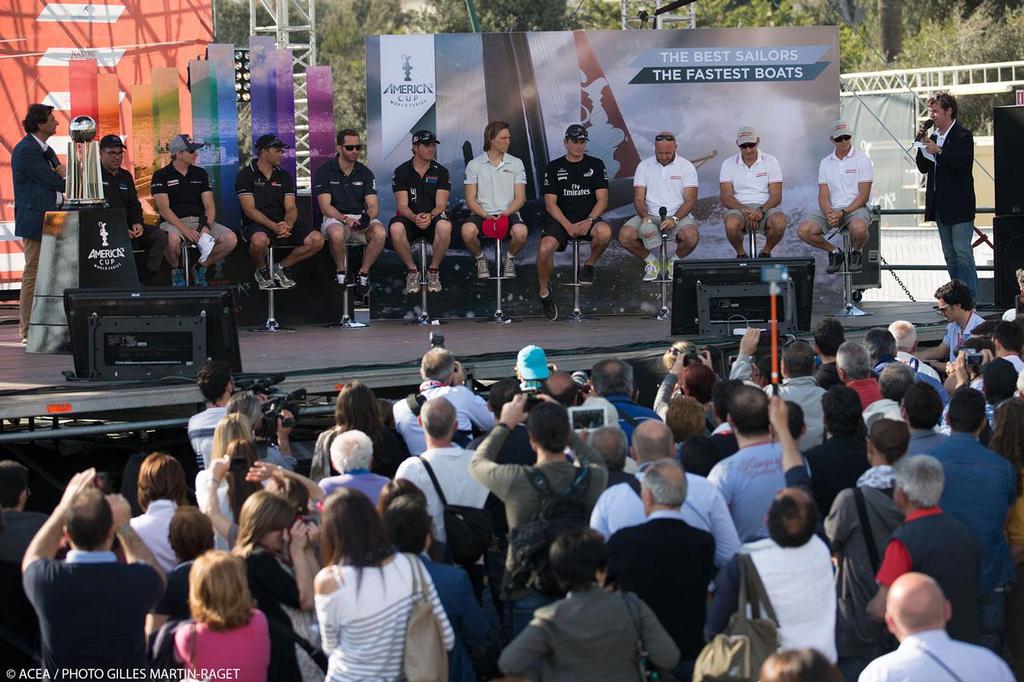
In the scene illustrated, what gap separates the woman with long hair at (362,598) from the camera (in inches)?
178

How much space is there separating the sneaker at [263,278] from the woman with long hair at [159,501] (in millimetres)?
5977

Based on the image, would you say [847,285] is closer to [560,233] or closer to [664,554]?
[560,233]

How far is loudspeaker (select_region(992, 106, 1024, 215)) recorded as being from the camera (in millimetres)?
11601

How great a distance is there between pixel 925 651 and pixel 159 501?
9.10ft

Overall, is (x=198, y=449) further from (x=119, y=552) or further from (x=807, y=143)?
(x=807, y=143)

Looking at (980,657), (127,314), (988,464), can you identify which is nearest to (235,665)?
(980,657)

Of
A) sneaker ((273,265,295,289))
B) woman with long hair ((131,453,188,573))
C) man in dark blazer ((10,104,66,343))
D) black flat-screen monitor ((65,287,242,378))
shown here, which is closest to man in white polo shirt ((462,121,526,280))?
sneaker ((273,265,295,289))

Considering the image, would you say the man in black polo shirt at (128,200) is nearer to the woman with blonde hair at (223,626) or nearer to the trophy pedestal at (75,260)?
the trophy pedestal at (75,260)

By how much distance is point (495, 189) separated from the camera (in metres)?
12.0

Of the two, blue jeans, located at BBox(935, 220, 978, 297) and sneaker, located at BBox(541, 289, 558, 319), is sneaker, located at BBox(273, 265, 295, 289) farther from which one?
blue jeans, located at BBox(935, 220, 978, 297)

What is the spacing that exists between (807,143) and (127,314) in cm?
648

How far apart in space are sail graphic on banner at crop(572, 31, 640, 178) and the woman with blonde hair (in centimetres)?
871

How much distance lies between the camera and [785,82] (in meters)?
12.9

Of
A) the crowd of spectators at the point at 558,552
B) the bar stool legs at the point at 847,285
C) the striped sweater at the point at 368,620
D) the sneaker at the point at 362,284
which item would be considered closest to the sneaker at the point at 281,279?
the sneaker at the point at 362,284
